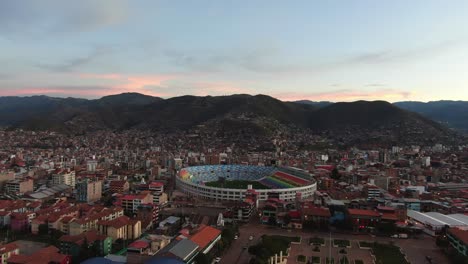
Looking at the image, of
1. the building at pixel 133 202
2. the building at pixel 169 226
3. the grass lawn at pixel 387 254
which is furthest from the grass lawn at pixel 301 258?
the building at pixel 133 202

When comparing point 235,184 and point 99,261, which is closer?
point 99,261

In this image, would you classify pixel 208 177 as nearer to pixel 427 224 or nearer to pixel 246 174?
pixel 246 174

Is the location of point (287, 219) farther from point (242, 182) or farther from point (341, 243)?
point (242, 182)

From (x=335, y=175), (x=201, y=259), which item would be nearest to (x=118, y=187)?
(x=201, y=259)

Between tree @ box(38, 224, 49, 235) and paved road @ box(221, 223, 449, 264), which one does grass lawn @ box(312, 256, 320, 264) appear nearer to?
paved road @ box(221, 223, 449, 264)

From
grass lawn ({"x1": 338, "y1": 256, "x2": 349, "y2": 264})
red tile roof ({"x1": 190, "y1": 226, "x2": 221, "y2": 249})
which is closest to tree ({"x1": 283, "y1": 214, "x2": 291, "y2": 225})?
red tile roof ({"x1": 190, "y1": 226, "x2": 221, "y2": 249})

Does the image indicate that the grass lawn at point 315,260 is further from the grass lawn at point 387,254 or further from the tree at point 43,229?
the tree at point 43,229
